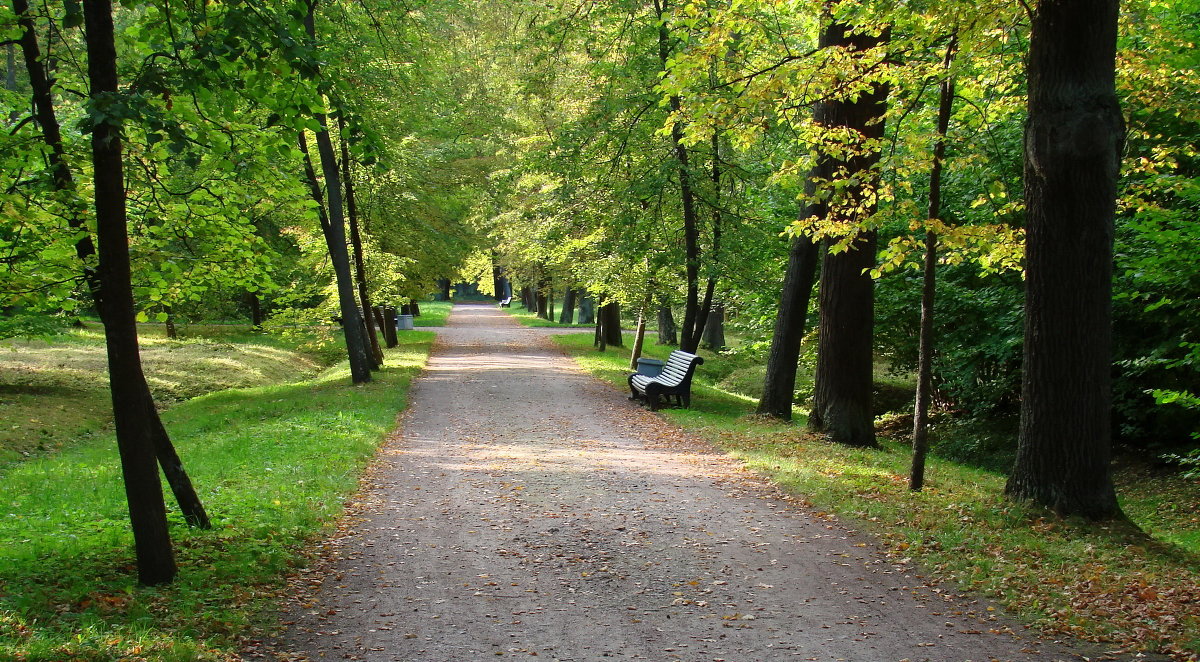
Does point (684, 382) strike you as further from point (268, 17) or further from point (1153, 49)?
point (268, 17)

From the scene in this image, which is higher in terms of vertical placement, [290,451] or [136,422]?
[136,422]

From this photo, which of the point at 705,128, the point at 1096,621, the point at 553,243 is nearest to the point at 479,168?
the point at 553,243

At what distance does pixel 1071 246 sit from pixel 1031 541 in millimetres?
2267

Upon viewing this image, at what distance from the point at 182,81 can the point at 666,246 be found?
45.2ft

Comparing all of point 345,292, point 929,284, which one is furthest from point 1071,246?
point 345,292

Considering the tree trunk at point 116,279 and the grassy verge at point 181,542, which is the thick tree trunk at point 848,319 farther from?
the tree trunk at point 116,279

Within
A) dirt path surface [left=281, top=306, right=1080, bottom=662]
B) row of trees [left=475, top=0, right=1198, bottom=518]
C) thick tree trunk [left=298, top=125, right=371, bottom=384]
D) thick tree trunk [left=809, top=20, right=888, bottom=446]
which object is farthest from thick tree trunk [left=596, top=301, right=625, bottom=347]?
dirt path surface [left=281, top=306, right=1080, bottom=662]

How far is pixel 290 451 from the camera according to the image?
10.5m

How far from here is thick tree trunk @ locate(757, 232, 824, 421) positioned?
13.2 metres

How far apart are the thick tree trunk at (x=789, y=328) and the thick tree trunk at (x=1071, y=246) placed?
607cm

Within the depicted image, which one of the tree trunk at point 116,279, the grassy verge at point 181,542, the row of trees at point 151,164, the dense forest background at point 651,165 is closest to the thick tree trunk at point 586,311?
the dense forest background at point 651,165

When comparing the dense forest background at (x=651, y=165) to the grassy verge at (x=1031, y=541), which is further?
the dense forest background at (x=651, y=165)

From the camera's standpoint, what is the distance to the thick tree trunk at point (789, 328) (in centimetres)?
1317

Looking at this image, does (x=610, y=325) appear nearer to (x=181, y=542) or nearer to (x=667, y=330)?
(x=667, y=330)
